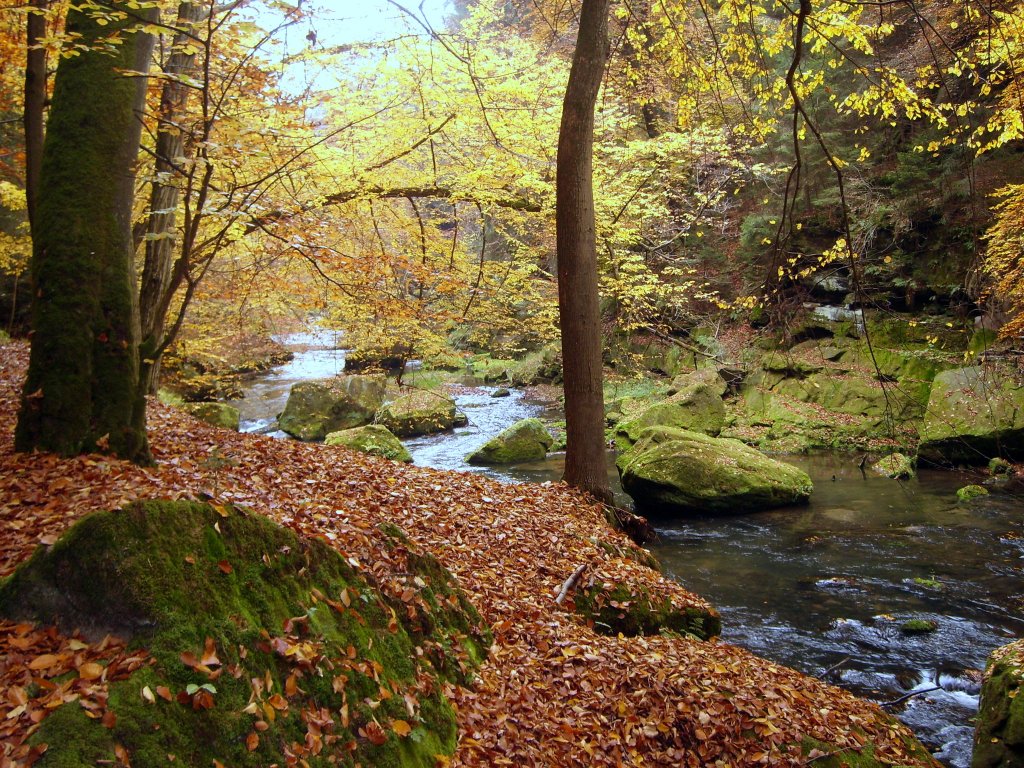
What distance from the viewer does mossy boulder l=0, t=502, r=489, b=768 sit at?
238cm

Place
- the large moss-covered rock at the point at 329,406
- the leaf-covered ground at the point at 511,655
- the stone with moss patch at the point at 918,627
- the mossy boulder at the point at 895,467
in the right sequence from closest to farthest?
the leaf-covered ground at the point at 511,655, the stone with moss patch at the point at 918,627, the mossy boulder at the point at 895,467, the large moss-covered rock at the point at 329,406

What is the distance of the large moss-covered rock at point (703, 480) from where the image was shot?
37.2 feet

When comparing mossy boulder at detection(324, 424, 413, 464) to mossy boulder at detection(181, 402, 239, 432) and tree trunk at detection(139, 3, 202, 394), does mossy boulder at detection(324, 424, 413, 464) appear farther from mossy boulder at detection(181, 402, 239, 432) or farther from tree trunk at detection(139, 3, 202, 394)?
tree trunk at detection(139, 3, 202, 394)

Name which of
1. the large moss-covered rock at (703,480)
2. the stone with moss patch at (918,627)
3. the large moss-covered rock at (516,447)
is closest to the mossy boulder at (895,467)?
the large moss-covered rock at (703,480)

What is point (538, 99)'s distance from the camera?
10.2 metres

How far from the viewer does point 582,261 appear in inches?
315

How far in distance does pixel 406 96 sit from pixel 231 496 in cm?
716

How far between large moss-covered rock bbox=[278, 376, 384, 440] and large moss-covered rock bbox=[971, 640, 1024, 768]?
14.8 metres

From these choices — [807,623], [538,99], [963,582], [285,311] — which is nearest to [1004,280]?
[963,582]

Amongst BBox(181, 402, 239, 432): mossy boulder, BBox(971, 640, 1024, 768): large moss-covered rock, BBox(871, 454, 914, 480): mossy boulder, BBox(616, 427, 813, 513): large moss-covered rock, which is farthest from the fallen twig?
BBox(871, 454, 914, 480): mossy boulder

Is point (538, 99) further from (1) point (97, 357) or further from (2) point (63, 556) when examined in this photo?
(2) point (63, 556)

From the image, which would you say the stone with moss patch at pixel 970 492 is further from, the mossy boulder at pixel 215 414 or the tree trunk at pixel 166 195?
the mossy boulder at pixel 215 414

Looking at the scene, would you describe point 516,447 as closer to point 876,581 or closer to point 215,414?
point 215,414

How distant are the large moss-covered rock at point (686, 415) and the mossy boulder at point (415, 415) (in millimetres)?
5179
